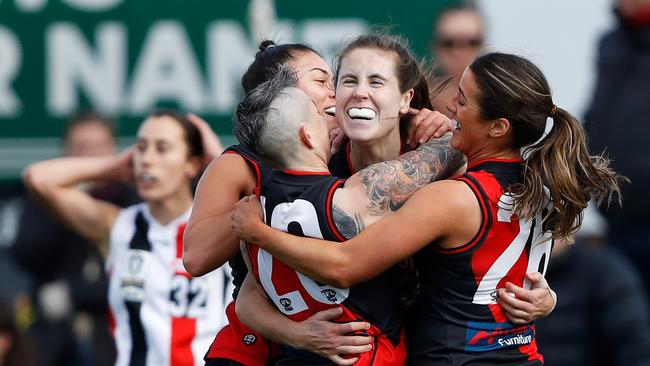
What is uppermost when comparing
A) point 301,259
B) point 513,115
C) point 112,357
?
point 513,115

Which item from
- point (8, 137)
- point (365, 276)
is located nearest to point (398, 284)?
point (365, 276)

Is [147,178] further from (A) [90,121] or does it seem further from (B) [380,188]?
(A) [90,121]

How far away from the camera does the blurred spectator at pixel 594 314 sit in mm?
7727

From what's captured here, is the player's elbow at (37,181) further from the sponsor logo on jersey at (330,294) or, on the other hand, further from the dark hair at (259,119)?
the sponsor logo on jersey at (330,294)

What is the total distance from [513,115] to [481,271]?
0.49 m

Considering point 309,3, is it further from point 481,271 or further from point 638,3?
point 481,271

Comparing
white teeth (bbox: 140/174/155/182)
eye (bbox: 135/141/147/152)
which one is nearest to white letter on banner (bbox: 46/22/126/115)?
eye (bbox: 135/141/147/152)

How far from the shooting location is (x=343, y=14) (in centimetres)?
935

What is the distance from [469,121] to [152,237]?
2442mm

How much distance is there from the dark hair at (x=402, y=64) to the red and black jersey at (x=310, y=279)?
46 centimetres

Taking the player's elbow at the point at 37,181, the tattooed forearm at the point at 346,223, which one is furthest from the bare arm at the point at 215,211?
the player's elbow at the point at 37,181

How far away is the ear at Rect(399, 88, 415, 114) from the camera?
14.7 ft

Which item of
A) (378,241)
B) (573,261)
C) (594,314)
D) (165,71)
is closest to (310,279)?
(378,241)

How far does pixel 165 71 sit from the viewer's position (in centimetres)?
952
